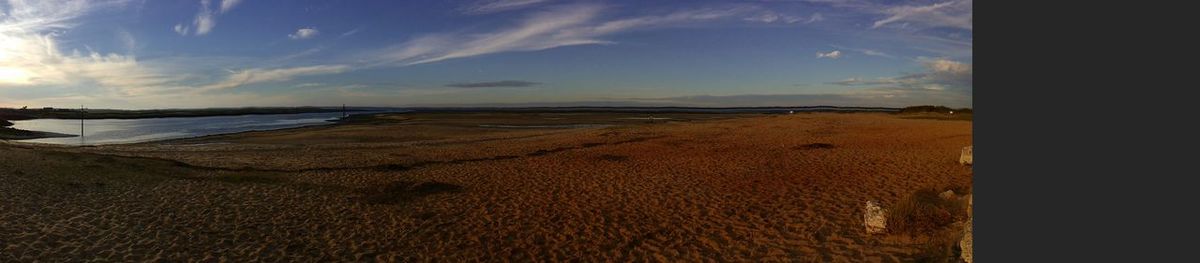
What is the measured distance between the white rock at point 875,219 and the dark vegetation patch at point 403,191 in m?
10.5

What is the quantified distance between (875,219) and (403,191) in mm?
11809

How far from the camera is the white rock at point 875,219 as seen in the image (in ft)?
31.2

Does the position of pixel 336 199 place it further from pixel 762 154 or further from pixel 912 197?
pixel 762 154

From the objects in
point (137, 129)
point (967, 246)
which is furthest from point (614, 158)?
point (137, 129)

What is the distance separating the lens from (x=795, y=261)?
854 cm

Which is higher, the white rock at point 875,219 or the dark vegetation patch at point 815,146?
the dark vegetation patch at point 815,146

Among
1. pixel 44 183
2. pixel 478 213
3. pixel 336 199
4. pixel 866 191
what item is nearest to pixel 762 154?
pixel 866 191

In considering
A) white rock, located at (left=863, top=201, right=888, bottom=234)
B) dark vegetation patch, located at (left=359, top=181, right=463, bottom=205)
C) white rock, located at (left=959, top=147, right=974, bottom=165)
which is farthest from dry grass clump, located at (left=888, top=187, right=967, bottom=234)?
dark vegetation patch, located at (left=359, top=181, right=463, bottom=205)

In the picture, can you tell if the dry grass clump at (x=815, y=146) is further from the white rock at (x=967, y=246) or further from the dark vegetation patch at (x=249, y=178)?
the dark vegetation patch at (x=249, y=178)

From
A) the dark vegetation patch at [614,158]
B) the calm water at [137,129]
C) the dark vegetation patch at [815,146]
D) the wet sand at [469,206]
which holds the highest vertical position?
the calm water at [137,129]

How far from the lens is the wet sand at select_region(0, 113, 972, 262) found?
9.34m

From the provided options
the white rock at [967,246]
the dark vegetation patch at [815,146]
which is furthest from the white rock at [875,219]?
the dark vegetation patch at [815,146]

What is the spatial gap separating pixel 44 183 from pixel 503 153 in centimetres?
1527

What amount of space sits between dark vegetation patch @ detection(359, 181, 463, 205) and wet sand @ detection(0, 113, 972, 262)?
59mm
